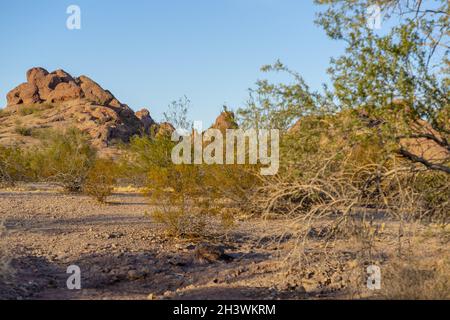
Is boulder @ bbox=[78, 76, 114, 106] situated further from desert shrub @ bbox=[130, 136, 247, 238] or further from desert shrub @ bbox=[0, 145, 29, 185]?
desert shrub @ bbox=[130, 136, 247, 238]

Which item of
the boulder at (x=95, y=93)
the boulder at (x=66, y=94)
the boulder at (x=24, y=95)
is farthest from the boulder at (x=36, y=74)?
the boulder at (x=95, y=93)

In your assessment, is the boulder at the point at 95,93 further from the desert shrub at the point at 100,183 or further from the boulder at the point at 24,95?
the desert shrub at the point at 100,183

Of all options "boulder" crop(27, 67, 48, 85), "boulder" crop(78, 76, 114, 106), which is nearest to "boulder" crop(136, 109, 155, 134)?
"boulder" crop(78, 76, 114, 106)

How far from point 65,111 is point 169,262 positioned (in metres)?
50.3

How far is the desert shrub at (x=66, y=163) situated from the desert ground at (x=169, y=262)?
5.95 metres

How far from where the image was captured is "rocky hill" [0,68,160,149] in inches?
1925

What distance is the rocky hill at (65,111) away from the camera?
4891 cm

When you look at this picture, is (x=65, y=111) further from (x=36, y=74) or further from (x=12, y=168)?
(x=12, y=168)

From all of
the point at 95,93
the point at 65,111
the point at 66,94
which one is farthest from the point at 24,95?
the point at 95,93

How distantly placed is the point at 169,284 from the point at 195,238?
2.98m

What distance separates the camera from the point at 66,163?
1875 centimetres

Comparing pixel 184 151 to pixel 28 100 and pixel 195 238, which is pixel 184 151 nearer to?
pixel 195 238

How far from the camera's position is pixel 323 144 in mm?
6266
